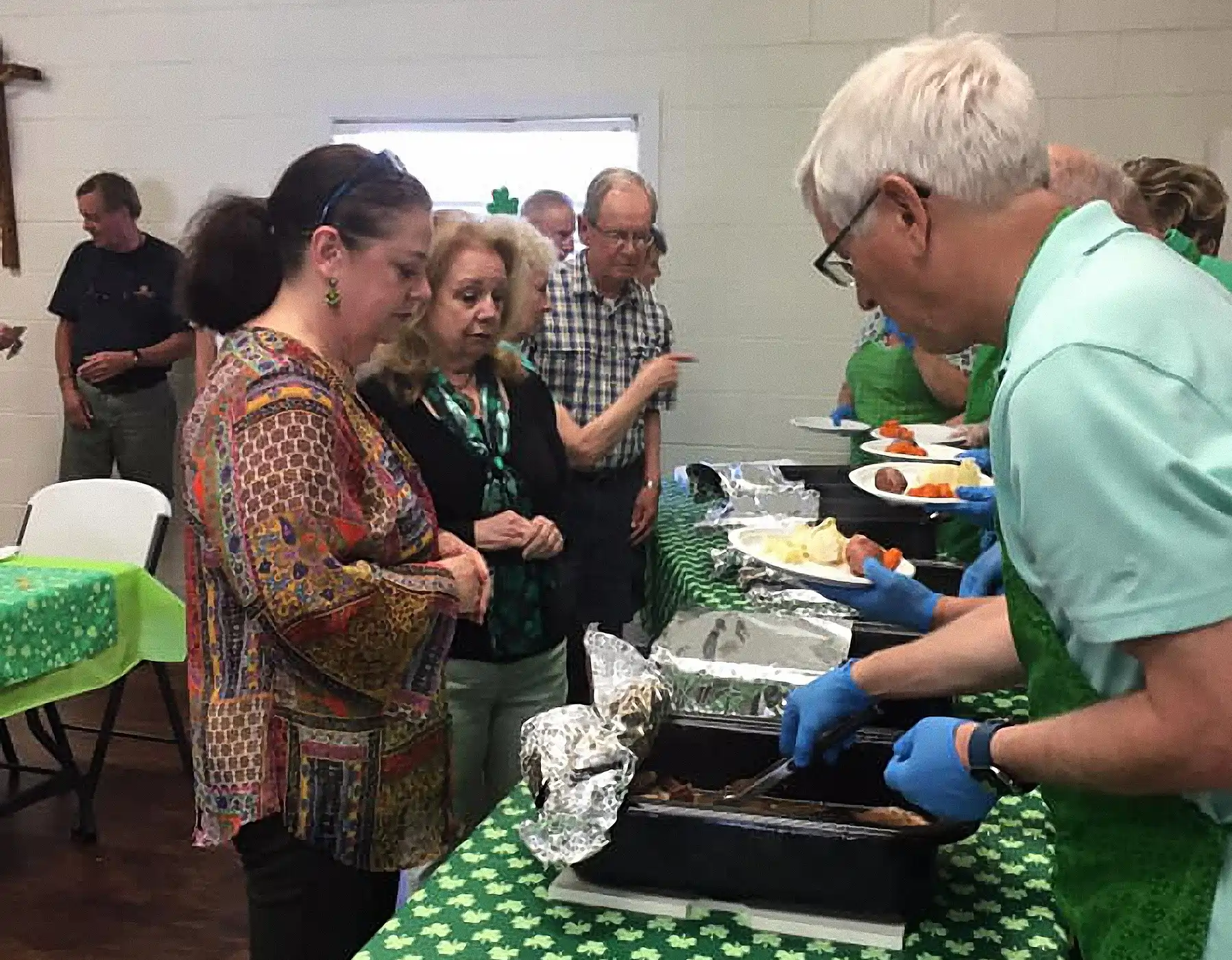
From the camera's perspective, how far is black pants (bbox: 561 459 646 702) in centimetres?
Answer: 305

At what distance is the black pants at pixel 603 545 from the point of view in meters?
3.05

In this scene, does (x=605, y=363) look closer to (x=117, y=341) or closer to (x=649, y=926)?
(x=117, y=341)

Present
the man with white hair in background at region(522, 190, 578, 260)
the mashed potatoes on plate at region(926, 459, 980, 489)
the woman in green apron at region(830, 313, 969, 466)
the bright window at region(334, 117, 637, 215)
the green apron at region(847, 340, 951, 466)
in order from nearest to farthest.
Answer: the mashed potatoes on plate at region(926, 459, 980, 489) < the woman in green apron at region(830, 313, 969, 466) < the green apron at region(847, 340, 951, 466) < the man with white hair in background at region(522, 190, 578, 260) < the bright window at region(334, 117, 637, 215)

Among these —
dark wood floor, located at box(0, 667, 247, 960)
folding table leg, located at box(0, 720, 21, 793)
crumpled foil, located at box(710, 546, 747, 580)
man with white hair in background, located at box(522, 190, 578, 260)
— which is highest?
man with white hair in background, located at box(522, 190, 578, 260)

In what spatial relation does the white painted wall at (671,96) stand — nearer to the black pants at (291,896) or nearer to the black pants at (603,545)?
the black pants at (603,545)

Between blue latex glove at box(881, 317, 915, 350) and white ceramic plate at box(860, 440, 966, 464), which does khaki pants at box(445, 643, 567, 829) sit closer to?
white ceramic plate at box(860, 440, 966, 464)

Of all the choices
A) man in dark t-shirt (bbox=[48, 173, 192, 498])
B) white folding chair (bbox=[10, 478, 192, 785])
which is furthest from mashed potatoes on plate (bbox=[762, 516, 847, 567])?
man in dark t-shirt (bbox=[48, 173, 192, 498])

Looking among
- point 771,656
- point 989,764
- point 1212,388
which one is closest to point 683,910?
point 989,764

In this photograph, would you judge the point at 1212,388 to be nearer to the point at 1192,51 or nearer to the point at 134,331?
the point at 1192,51

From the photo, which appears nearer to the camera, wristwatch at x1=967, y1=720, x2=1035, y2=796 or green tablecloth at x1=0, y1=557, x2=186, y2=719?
wristwatch at x1=967, y1=720, x2=1035, y2=796

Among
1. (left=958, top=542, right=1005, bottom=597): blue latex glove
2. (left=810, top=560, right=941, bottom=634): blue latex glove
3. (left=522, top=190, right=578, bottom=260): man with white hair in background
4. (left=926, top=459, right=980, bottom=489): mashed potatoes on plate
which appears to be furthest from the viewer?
(left=522, top=190, right=578, bottom=260): man with white hair in background

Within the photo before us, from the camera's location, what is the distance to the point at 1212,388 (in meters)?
0.72

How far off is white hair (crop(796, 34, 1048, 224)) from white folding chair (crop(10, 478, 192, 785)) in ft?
8.11

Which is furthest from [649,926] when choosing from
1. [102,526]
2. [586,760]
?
[102,526]
